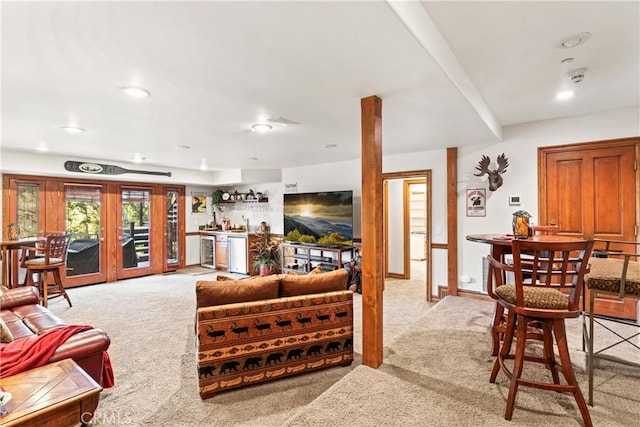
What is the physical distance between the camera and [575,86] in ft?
9.68

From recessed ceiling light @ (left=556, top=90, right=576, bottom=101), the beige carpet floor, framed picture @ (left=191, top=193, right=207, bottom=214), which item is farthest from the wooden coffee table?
framed picture @ (left=191, top=193, right=207, bottom=214)

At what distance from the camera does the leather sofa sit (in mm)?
2046

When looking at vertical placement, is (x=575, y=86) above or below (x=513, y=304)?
above

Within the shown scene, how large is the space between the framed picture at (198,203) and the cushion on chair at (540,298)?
7.34m

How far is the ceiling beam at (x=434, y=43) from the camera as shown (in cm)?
162

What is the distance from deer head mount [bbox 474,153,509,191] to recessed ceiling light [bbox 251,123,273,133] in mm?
2895

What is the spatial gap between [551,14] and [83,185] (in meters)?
7.31

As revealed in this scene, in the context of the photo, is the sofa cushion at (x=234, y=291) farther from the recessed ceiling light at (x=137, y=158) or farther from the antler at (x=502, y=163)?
the recessed ceiling light at (x=137, y=158)

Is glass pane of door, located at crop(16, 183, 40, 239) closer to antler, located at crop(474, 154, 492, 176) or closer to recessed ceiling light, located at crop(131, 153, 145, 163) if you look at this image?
recessed ceiling light, located at crop(131, 153, 145, 163)

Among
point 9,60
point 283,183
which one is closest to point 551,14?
point 9,60

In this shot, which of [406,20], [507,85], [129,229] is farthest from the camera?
[129,229]

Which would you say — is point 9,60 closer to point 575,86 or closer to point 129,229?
point 575,86

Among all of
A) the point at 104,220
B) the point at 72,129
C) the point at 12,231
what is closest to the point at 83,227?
the point at 104,220

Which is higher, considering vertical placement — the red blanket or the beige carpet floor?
the red blanket
